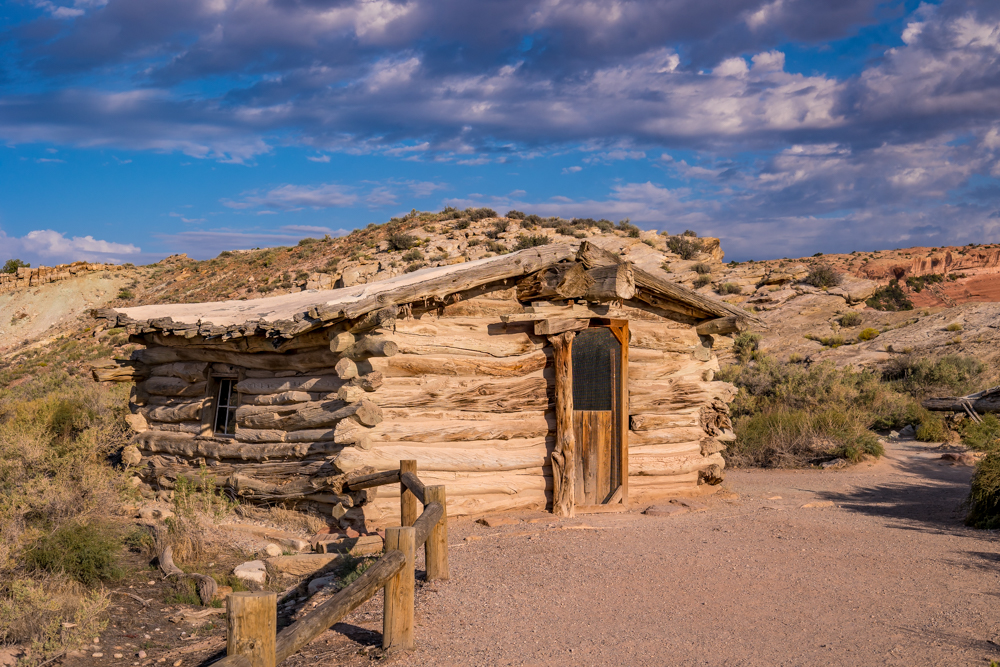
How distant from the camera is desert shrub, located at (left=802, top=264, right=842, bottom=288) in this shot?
33250 mm

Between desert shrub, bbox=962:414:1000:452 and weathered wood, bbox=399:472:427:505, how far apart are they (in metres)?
10.6

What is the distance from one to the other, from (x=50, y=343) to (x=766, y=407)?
117 ft

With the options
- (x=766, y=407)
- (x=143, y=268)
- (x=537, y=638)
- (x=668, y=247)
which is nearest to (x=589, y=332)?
(x=537, y=638)

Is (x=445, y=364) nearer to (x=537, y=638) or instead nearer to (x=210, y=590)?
(x=210, y=590)

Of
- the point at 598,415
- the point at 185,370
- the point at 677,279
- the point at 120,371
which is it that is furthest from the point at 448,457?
the point at 677,279

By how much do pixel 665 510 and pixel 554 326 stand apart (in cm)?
274

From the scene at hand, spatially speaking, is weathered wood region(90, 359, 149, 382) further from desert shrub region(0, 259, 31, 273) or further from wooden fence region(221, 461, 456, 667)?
desert shrub region(0, 259, 31, 273)

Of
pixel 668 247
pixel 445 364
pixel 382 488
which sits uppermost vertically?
pixel 668 247

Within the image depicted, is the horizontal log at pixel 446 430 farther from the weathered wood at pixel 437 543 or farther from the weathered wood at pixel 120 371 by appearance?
the weathered wood at pixel 120 371

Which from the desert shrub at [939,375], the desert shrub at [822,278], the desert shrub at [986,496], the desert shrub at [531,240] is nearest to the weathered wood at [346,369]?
the desert shrub at [986,496]

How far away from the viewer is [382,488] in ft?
26.9

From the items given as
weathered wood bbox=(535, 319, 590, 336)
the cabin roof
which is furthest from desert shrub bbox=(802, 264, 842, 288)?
weathered wood bbox=(535, 319, 590, 336)

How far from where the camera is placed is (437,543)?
6070mm

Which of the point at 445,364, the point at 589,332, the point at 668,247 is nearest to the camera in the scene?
the point at 445,364
